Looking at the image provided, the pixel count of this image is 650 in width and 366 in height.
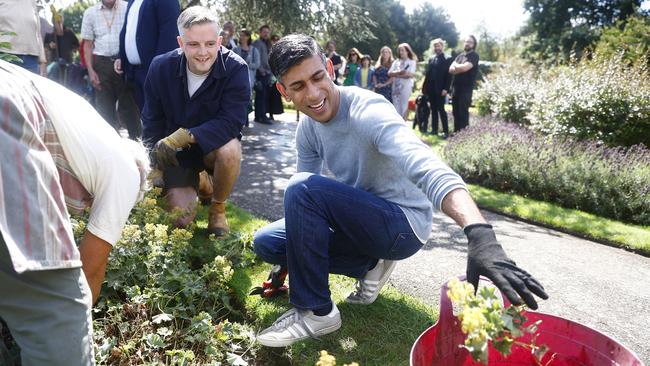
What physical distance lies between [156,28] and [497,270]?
4.15m

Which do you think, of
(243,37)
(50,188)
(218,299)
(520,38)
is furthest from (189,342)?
(520,38)

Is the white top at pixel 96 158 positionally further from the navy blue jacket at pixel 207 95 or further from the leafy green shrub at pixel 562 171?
the leafy green shrub at pixel 562 171

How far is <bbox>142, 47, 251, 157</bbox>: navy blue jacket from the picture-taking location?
346 centimetres

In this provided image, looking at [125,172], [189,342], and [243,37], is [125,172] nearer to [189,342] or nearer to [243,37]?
[189,342]

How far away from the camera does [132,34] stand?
4.70 meters

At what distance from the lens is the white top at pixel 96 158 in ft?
4.54

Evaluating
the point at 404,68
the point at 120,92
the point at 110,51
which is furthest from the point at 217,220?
the point at 404,68

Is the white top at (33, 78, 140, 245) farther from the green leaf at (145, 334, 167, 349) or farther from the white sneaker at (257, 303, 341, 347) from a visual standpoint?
the white sneaker at (257, 303, 341, 347)

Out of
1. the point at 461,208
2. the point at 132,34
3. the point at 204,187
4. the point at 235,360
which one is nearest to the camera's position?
the point at 461,208

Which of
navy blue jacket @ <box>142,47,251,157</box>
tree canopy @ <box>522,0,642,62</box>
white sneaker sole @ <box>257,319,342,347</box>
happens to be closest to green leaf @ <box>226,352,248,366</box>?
white sneaker sole @ <box>257,319,342,347</box>

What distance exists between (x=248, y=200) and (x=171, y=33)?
1.66 m

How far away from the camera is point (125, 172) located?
60.5 inches

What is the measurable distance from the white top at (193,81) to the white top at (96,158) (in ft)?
6.59

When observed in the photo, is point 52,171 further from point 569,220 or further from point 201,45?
point 569,220
